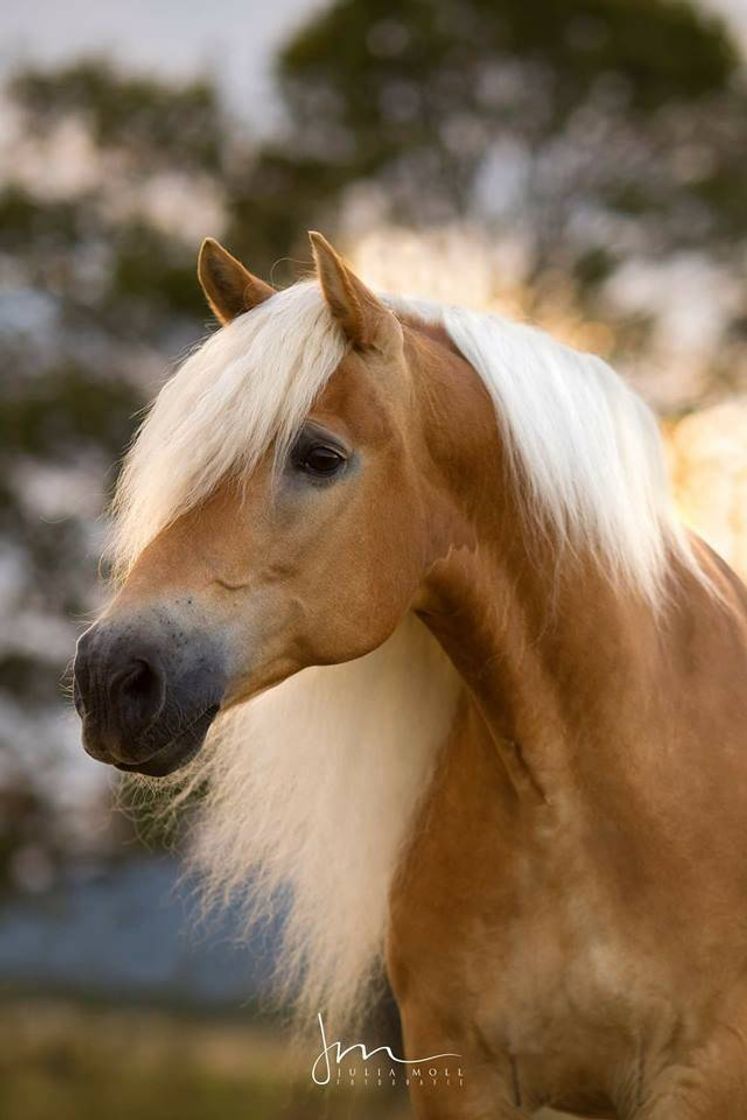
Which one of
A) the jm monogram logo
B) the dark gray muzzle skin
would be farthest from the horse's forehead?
the jm monogram logo

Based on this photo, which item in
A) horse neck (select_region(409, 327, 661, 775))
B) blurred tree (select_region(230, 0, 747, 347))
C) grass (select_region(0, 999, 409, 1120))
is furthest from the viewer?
blurred tree (select_region(230, 0, 747, 347))

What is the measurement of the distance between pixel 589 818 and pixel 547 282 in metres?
11.6

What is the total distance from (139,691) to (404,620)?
911 mm

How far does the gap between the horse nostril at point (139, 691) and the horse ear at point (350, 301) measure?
2.39 feet

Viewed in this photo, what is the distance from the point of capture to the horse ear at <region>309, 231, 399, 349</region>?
2.68m

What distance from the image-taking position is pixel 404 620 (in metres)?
3.31

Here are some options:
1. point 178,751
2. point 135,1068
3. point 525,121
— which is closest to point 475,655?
point 178,751

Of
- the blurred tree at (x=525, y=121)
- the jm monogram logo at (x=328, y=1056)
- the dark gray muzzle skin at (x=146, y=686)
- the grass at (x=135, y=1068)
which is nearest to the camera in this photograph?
the dark gray muzzle skin at (x=146, y=686)

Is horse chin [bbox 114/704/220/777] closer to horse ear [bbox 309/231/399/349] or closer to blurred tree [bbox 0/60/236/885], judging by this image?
horse ear [bbox 309/231/399/349]

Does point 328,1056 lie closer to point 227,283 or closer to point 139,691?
point 139,691

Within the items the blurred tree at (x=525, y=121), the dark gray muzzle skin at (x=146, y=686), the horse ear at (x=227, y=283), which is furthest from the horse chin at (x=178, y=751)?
the blurred tree at (x=525, y=121)

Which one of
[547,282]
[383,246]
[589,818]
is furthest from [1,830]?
[589,818]

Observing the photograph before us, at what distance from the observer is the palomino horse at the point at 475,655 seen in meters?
2.66

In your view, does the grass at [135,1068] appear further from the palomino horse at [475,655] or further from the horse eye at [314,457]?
the horse eye at [314,457]
